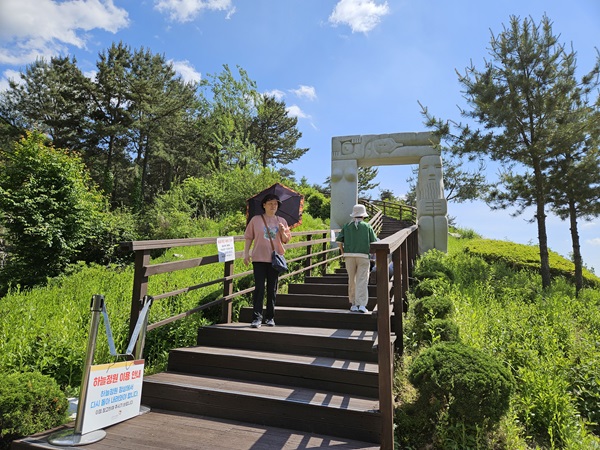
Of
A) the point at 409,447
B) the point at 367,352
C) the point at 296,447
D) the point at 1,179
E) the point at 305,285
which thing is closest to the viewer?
the point at 296,447

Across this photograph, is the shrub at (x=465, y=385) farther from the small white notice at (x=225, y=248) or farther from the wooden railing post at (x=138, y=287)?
the wooden railing post at (x=138, y=287)

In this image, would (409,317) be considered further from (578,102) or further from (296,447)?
(578,102)

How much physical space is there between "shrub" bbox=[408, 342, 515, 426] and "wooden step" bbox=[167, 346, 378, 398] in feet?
1.53

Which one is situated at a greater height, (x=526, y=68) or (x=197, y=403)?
(x=526, y=68)

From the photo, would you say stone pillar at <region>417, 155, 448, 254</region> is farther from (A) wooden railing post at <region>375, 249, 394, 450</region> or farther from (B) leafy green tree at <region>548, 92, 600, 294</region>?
(A) wooden railing post at <region>375, 249, 394, 450</region>

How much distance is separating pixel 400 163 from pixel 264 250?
26.6 ft

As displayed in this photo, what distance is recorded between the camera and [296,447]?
2.72 meters

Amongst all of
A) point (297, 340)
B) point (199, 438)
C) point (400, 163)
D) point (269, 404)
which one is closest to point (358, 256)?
point (297, 340)

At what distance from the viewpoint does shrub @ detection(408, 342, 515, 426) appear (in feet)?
9.57

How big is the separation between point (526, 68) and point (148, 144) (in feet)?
90.4

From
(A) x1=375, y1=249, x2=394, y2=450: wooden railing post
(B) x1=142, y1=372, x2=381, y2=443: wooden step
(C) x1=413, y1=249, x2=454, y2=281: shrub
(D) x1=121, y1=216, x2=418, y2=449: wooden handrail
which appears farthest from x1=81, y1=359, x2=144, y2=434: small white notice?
(C) x1=413, y1=249, x2=454, y2=281: shrub

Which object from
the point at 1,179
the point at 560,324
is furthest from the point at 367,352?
the point at 1,179

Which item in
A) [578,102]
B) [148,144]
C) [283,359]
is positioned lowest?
[283,359]

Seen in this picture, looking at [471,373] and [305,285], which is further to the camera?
[305,285]
